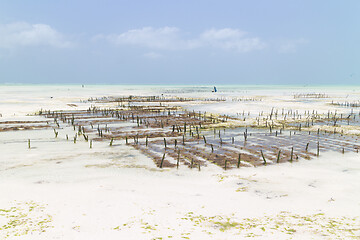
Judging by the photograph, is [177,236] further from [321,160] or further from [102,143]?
[102,143]

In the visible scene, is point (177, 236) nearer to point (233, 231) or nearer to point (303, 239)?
point (233, 231)

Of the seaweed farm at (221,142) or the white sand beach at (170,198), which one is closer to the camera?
the white sand beach at (170,198)

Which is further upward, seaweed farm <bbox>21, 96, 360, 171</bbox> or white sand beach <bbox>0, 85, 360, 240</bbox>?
seaweed farm <bbox>21, 96, 360, 171</bbox>

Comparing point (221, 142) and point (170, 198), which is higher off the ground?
point (221, 142)

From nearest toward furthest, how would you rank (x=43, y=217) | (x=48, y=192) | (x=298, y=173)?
(x=43, y=217) < (x=48, y=192) < (x=298, y=173)

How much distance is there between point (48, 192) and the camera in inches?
318

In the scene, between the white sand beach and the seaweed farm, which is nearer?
the white sand beach

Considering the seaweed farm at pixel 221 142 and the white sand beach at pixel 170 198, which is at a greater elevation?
the seaweed farm at pixel 221 142

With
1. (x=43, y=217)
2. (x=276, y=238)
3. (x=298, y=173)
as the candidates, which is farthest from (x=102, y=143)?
(x=276, y=238)

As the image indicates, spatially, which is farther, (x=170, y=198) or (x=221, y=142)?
(x=221, y=142)

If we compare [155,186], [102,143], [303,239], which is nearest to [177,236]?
[303,239]

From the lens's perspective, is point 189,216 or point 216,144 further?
point 216,144

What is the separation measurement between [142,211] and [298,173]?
5.66 meters

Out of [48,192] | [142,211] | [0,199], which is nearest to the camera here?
[142,211]
